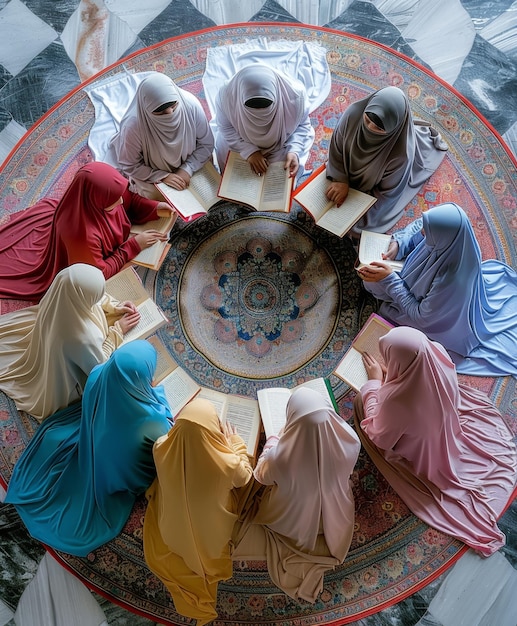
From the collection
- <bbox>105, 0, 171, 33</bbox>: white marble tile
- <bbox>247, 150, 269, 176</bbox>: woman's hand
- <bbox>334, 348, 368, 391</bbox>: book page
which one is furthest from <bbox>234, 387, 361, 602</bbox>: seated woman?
<bbox>105, 0, 171, 33</bbox>: white marble tile

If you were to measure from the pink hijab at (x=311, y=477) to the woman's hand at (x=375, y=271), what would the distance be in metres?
1.36

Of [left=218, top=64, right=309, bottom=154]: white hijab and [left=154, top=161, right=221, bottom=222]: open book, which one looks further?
[left=154, top=161, right=221, bottom=222]: open book

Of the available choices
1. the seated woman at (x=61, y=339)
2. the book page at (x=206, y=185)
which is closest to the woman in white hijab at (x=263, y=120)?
the book page at (x=206, y=185)

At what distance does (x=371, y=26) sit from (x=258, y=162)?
2.07 m

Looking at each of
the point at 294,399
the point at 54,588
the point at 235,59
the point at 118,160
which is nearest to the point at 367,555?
the point at 294,399

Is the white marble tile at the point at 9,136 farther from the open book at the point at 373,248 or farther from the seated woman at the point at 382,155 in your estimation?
the open book at the point at 373,248

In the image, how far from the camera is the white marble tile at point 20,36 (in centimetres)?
571

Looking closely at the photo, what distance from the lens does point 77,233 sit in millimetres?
4371

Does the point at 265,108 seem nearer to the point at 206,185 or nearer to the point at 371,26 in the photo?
the point at 206,185

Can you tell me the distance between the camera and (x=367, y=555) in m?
4.20

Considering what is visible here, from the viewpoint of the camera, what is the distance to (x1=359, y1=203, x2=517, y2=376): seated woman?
13.4 ft

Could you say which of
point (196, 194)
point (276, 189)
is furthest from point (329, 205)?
point (196, 194)

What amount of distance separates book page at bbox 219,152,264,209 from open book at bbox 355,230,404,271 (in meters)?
0.88

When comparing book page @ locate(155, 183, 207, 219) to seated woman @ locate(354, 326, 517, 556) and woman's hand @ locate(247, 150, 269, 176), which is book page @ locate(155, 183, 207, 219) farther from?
seated woman @ locate(354, 326, 517, 556)
